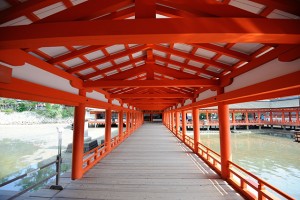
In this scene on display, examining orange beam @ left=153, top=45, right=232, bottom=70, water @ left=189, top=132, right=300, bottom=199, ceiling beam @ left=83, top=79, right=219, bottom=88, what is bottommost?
water @ left=189, top=132, right=300, bottom=199

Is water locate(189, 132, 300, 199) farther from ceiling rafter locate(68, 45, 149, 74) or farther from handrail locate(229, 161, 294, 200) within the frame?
ceiling rafter locate(68, 45, 149, 74)

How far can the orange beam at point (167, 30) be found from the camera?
1.84 meters

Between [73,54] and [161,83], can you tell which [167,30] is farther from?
[161,83]

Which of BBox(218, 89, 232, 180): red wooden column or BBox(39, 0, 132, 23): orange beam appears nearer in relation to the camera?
BBox(39, 0, 132, 23): orange beam

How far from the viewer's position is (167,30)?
184cm

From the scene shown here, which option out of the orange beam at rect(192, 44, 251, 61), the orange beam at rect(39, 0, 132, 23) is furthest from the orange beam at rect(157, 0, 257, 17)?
the orange beam at rect(192, 44, 251, 61)

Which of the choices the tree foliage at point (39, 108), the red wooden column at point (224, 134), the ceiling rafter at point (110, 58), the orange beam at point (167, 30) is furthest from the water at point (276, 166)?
the tree foliage at point (39, 108)

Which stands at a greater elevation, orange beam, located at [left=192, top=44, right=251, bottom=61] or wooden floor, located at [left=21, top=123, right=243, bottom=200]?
orange beam, located at [left=192, top=44, right=251, bottom=61]

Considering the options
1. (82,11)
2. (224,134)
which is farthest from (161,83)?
(82,11)

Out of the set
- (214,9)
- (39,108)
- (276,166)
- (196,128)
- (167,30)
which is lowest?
(276,166)

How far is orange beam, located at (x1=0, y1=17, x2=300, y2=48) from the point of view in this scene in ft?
6.04

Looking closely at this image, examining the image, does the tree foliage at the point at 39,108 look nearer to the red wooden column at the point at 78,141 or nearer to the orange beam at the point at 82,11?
the red wooden column at the point at 78,141

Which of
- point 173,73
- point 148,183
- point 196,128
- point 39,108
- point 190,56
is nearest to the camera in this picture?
point 190,56

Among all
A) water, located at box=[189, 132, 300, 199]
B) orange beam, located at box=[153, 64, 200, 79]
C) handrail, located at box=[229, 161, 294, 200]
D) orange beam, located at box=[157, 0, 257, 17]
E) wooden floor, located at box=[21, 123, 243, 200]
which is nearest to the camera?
orange beam, located at box=[157, 0, 257, 17]
